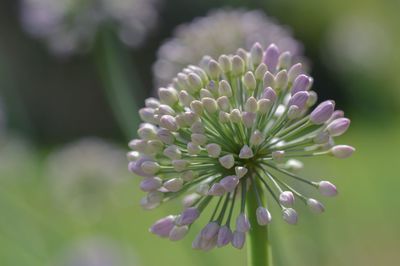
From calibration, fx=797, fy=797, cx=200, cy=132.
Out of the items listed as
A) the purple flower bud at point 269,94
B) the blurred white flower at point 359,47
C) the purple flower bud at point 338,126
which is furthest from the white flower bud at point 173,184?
the blurred white flower at point 359,47

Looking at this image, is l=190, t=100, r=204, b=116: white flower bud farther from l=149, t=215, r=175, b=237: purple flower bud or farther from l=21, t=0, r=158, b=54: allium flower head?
l=21, t=0, r=158, b=54: allium flower head

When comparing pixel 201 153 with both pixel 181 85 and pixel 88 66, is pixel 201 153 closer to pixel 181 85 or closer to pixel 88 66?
pixel 181 85

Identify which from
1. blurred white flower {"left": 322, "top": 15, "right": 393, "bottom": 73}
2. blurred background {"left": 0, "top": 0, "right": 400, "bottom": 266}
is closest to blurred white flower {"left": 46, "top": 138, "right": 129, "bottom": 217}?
blurred background {"left": 0, "top": 0, "right": 400, "bottom": 266}

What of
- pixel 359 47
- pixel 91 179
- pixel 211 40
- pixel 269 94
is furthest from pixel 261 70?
pixel 359 47

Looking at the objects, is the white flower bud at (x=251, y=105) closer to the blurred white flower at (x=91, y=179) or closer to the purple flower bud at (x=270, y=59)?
the purple flower bud at (x=270, y=59)

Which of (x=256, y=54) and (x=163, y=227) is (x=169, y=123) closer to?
(x=163, y=227)
